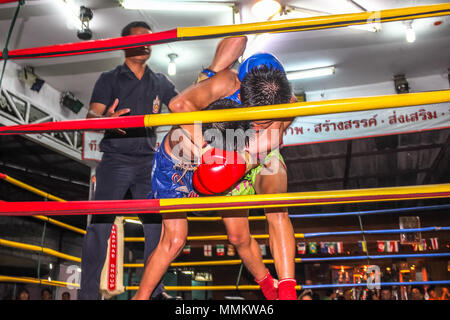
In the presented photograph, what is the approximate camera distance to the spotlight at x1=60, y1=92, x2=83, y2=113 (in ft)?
20.4

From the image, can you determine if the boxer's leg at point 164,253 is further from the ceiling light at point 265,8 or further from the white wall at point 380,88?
the white wall at point 380,88

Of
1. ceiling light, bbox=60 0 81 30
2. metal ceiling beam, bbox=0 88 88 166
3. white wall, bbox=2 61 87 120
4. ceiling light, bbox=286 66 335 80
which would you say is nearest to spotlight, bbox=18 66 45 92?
white wall, bbox=2 61 87 120

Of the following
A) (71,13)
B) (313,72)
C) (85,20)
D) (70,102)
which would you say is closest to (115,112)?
(85,20)

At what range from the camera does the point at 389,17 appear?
116cm

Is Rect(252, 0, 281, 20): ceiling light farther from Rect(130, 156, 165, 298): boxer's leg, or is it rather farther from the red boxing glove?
the red boxing glove

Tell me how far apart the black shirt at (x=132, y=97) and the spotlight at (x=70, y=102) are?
4.49 meters

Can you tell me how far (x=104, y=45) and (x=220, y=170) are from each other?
60 centimetres

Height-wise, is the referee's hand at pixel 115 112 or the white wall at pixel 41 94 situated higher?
the white wall at pixel 41 94

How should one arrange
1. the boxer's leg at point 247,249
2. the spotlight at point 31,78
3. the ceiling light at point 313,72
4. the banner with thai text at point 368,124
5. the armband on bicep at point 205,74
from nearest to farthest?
the armband on bicep at point 205,74, the boxer's leg at point 247,249, the banner with thai text at point 368,124, the spotlight at point 31,78, the ceiling light at point 313,72

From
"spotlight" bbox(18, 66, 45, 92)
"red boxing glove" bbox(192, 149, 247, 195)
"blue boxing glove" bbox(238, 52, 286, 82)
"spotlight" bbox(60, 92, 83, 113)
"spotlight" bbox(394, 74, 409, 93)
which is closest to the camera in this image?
"red boxing glove" bbox(192, 149, 247, 195)

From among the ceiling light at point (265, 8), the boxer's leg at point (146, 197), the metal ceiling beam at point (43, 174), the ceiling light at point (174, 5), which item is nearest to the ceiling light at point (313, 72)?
the ceiling light at point (265, 8)

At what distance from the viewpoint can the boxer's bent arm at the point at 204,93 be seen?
139cm

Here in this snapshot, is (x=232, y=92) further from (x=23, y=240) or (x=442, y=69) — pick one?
(x=23, y=240)

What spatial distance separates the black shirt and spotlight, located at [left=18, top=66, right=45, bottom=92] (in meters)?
4.15
